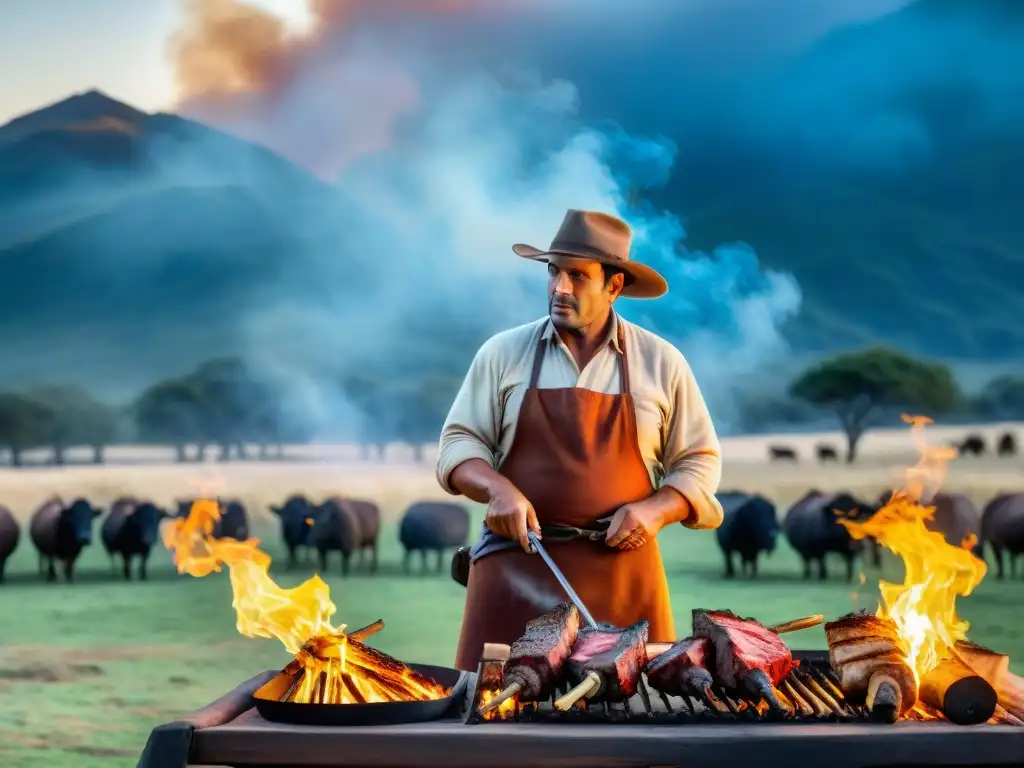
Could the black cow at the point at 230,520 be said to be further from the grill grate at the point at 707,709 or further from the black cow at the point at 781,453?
the grill grate at the point at 707,709

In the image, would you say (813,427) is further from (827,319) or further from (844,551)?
(844,551)

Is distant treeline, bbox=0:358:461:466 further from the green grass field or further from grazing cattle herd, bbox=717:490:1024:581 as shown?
grazing cattle herd, bbox=717:490:1024:581

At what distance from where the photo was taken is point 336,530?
15859mm

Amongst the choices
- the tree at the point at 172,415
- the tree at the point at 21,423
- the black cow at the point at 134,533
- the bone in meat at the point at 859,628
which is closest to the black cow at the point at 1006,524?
the black cow at the point at 134,533

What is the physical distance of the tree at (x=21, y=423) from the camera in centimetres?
2564

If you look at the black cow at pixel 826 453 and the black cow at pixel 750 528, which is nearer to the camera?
the black cow at pixel 750 528

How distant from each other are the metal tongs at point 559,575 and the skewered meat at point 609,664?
206mm

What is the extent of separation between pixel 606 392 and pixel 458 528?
484 inches

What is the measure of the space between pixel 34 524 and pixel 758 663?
14.0 m

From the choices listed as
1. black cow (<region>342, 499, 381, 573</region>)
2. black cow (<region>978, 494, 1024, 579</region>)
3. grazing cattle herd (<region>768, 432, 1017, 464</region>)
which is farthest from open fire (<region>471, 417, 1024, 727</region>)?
grazing cattle herd (<region>768, 432, 1017, 464</region>)

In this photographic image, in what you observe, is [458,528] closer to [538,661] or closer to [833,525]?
[833,525]

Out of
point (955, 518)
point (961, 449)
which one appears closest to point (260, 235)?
point (961, 449)

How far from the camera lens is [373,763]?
2.62m

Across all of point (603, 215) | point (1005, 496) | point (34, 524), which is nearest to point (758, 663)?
point (603, 215)
